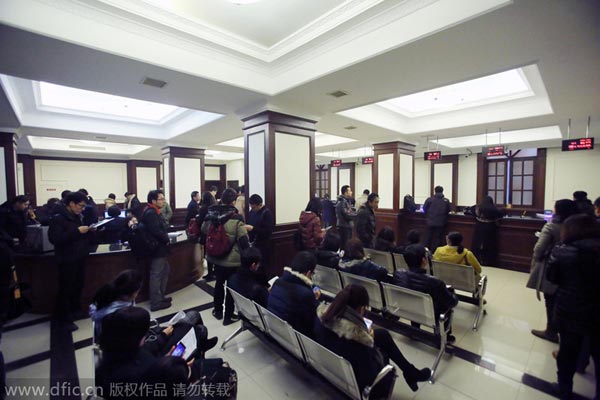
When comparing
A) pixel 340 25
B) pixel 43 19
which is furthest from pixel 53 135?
pixel 340 25

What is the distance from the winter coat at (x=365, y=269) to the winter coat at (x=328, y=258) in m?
0.15

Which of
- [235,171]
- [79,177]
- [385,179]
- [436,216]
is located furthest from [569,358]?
[79,177]

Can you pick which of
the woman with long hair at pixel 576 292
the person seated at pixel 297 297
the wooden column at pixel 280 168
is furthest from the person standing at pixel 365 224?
the woman with long hair at pixel 576 292

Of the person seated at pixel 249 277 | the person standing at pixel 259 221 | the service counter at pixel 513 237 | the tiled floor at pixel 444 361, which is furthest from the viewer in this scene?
the service counter at pixel 513 237

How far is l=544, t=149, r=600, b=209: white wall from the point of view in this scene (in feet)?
27.7

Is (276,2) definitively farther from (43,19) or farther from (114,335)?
(114,335)

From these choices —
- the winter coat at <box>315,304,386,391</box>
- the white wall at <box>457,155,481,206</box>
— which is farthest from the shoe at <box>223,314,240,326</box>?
the white wall at <box>457,155,481,206</box>

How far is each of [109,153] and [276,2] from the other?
11317mm

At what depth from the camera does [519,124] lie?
562 cm

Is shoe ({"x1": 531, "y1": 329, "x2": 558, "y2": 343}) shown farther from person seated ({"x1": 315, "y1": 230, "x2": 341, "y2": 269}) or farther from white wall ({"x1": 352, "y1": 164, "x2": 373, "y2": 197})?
white wall ({"x1": 352, "y1": 164, "x2": 373, "y2": 197})

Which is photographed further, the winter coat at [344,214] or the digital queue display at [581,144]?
the winter coat at [344,214]

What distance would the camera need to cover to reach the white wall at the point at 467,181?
34.6 feet

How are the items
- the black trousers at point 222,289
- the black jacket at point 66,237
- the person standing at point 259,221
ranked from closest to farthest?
the black jacket at point 66,237
the black trousers at point 222,289
the person standing at point 259,221

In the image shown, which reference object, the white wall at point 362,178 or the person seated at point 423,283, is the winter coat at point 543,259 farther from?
the white wall at point 362,178
